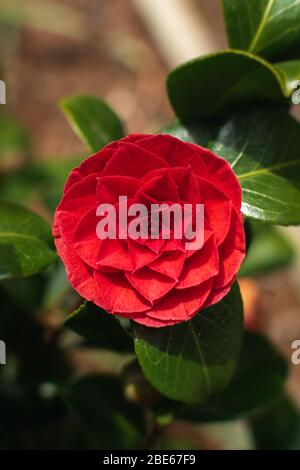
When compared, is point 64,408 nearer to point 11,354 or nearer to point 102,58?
point 11,354

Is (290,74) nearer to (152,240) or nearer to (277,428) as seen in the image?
(152,240)

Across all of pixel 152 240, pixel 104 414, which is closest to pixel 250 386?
Answer: pixel 104 414

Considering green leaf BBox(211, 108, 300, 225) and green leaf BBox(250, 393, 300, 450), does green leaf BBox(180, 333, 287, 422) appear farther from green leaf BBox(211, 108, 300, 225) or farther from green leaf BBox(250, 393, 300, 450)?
green leaf BBox(211, 108, 300, 225)

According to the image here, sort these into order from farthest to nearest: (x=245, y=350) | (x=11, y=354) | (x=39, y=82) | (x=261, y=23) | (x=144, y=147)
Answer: (x=39, y=82) → (x=11, y=354) → (x=245, y=350) → (x=261, y=23) → (x=144, y=147)

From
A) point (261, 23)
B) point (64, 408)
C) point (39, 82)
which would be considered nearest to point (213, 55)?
point (261, 23)

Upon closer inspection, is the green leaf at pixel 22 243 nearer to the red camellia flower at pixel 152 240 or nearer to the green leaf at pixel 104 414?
the red camellia flower at pixel 152 240
